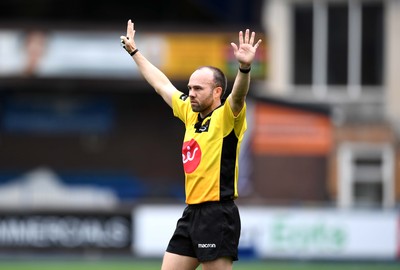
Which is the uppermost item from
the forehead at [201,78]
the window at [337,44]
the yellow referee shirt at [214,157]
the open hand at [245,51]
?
the window at [337,44]

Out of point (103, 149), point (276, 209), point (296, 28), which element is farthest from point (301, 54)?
point (276, 209)

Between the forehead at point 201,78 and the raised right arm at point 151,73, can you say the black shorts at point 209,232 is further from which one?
the raised right arm at point 151,73

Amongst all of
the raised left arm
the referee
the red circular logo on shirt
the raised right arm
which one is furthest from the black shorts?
the raised right arm

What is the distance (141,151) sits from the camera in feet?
98.2

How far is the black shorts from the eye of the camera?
842cm

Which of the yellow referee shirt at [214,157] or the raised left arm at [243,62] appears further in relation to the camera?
the yellow referee shirt at [214,157]

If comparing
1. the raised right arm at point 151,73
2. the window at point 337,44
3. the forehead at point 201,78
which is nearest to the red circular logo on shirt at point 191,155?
the forehead at point 201,78

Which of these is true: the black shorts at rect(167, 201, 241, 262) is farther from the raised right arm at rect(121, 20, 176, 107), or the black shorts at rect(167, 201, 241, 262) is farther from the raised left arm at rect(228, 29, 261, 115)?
the raised right arm at rect(121, 20, 176, 107)

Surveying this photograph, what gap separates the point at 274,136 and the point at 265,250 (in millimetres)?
6480

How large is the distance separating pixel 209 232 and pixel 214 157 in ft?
1.77

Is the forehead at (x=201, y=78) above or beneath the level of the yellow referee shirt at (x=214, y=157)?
above

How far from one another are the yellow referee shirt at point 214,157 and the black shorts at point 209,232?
0.26ft

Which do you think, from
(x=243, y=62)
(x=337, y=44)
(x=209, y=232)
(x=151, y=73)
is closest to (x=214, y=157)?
(x=209, y=232)

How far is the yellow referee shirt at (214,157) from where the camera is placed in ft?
27.7
